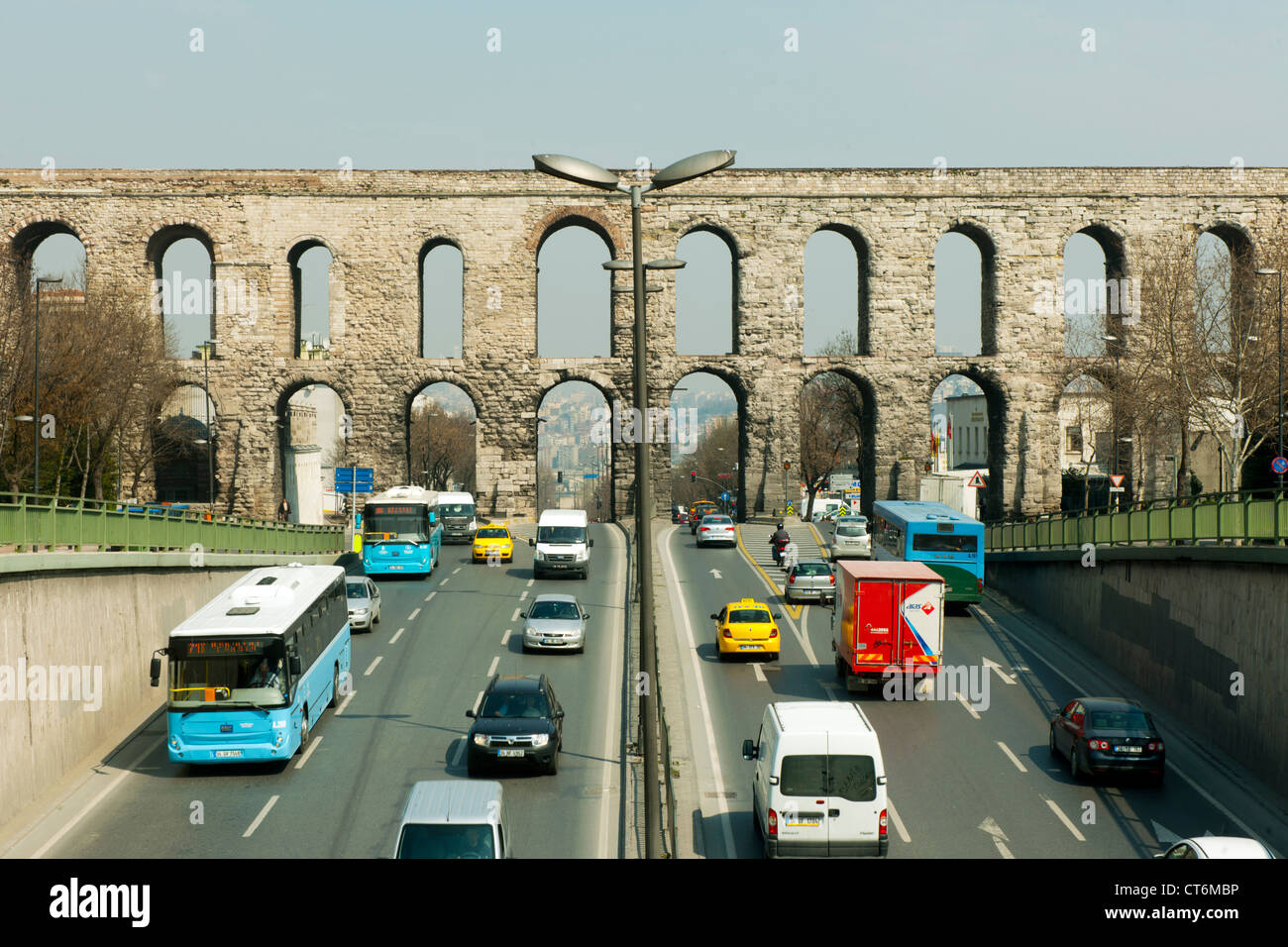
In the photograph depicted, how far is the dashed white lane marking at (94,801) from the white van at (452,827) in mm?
6883

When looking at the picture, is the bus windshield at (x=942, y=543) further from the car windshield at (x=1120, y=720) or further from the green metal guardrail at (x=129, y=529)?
the green metal guardrail at (x=129, y=529)

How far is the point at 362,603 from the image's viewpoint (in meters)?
38.2

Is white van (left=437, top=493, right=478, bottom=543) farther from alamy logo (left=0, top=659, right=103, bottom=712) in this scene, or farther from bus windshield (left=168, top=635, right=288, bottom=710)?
bus windshield (left=168, top=635, right=288, bottom=710)

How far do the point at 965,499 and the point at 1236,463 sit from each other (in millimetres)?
17326

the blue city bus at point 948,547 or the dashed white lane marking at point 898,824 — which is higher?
the blue city bus at point 948,547

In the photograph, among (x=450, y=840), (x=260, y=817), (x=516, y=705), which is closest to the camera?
(x=450, y=840)

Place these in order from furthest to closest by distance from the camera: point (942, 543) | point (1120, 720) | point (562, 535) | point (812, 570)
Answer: point (562, 535)
point (812, 570)
point (942, 543)
point (1120, 720)

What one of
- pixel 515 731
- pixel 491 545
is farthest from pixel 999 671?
pixel 491 545

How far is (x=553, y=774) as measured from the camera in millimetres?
24375

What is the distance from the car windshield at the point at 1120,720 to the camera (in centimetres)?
2461

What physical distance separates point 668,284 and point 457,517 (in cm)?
1798

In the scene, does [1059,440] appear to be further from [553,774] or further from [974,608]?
[553,774]

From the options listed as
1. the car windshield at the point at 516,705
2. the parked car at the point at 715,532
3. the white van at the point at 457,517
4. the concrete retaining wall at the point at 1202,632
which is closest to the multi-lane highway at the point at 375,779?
the car windshield at the point at 516,705
